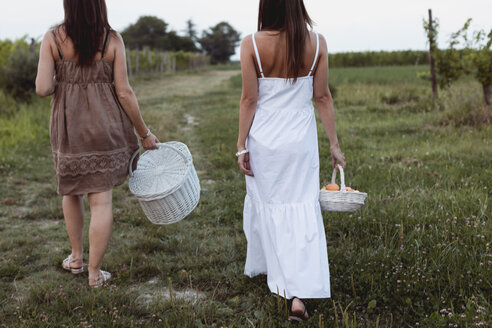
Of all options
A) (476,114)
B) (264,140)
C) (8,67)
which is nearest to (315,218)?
(264,140)

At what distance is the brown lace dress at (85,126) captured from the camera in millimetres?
2852

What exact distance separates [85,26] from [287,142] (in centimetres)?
149

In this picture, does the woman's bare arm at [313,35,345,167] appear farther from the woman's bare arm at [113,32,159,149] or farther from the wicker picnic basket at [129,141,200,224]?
the woman's bare arm at [113,32,159,149]

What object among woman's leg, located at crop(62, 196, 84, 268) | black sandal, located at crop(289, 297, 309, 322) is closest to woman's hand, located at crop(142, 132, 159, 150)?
woman's leg, located at crop(62, 196, 84, 268)

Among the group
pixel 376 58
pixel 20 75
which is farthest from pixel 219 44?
pixel 20 75

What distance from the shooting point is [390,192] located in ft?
14.7

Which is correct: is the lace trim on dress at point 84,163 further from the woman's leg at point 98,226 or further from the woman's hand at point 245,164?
the woman's hand at point 245,164

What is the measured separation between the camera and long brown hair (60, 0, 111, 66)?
8.98 ft

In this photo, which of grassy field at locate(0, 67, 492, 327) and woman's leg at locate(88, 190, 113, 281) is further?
woman's leg at locate(88, 190, 113, 281)

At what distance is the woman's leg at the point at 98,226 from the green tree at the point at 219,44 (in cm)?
8625

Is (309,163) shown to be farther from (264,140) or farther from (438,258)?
(438,258)

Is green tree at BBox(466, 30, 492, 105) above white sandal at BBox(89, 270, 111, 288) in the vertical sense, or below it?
above

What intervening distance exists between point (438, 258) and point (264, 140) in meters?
1.49

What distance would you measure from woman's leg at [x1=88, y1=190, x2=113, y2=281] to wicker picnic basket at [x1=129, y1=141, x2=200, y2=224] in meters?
0.23
